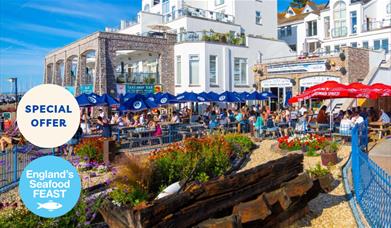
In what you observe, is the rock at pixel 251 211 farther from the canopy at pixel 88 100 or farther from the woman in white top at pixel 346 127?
the canopy at pixel 88 100

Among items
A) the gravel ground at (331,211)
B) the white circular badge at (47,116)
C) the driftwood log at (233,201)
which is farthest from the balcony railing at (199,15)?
the white circular badge at (47,116)

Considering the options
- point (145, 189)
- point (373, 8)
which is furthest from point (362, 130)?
point (373, 8)

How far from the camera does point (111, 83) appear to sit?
100 ft

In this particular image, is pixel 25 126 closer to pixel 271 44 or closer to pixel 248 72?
pixel 248 72

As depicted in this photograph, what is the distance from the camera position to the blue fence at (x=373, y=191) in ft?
16.3

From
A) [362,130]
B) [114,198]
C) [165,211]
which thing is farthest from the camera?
[362,130]

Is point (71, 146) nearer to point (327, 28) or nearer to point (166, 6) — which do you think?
point (166, 6)

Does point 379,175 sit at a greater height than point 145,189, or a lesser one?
greater

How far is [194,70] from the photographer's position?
32.6m

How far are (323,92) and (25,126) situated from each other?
523 inches

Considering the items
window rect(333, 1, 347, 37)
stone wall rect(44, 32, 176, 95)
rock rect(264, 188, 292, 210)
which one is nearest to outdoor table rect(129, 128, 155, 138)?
rock rect(264, 188, 292, 210)

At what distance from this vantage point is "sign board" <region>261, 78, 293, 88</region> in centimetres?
3147

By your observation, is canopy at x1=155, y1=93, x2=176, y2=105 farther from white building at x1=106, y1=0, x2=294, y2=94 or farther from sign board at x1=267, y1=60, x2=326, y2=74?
sign board at x1=267, y1=60, x2=326, y2=74

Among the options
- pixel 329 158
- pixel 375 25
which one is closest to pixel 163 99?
pixel 329 158
